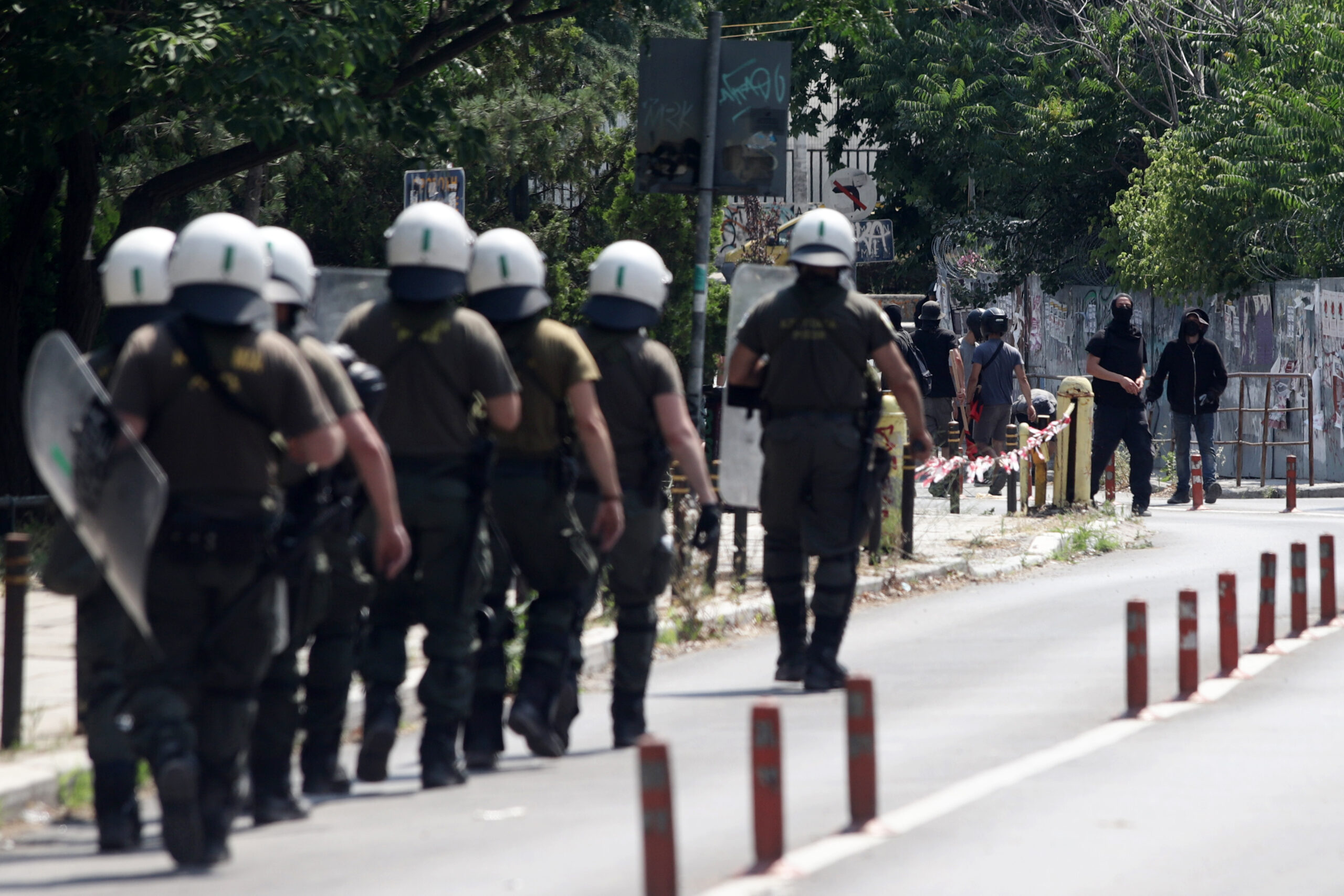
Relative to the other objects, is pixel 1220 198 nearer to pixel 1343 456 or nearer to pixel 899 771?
pixel 1343 456

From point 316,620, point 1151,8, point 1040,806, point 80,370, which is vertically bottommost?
point 1040,806

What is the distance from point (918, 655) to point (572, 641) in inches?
116

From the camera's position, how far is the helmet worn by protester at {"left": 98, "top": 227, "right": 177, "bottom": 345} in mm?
6125

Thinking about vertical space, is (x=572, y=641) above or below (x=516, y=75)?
below

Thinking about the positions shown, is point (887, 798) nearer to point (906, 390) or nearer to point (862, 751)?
point (862, 751)

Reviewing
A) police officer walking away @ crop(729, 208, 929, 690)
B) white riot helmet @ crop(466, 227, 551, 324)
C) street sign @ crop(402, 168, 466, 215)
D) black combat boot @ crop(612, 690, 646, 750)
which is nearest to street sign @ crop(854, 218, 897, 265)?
street sign @ crop(402, 168, 466, 215)

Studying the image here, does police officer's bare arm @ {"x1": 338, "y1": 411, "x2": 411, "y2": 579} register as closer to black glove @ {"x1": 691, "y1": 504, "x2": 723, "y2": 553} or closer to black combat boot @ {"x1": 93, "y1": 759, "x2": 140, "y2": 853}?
black combat boot @ {"x1": 93, "y1": 759, "x2": 140, "y2": 853}

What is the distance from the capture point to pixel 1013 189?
115 feet

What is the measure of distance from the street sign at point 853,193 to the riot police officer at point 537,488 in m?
20.4

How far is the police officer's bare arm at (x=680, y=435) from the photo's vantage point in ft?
24.3

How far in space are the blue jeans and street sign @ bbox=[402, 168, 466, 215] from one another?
351 inches

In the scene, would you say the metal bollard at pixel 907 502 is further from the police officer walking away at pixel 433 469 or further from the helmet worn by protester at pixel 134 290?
the helmet worn by protester at pixel 134 290

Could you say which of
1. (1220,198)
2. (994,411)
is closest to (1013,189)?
(1220,198)

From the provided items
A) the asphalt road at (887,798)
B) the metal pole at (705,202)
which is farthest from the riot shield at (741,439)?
the asphalt road at (887,798)
